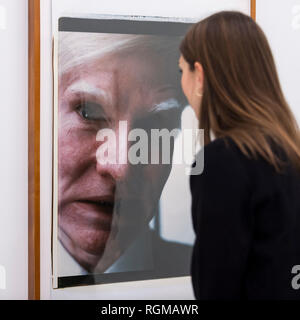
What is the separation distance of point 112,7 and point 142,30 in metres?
0.12

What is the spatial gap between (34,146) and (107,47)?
40cm

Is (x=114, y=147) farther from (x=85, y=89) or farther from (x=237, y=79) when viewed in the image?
(x=237, y=79)

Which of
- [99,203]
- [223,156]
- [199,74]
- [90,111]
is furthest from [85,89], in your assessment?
[223,156]

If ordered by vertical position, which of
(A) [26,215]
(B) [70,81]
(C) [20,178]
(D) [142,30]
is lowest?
(A) [26,215]

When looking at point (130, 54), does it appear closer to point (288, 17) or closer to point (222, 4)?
point (222, 4)

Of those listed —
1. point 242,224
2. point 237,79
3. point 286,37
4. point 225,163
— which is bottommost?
point 242,224

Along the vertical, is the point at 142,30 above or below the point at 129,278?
above

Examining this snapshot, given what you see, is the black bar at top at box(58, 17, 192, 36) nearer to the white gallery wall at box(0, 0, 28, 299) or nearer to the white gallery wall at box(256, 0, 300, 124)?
the white gallery wall at box(0, 0, 28, 299)

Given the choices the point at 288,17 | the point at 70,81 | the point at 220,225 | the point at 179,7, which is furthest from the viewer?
the point at 288,17

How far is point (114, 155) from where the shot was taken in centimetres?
138

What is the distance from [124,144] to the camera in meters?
1.38

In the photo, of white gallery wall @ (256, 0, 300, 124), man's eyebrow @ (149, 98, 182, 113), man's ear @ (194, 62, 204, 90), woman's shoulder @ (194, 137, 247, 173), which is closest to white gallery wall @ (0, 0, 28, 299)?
man's eyebrow @ (149, 98, 182, 113)

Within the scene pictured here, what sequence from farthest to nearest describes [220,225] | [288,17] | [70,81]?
[288,17] → [70,81] → [220,225]

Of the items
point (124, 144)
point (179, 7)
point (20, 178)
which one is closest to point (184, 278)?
point (124, 144)
